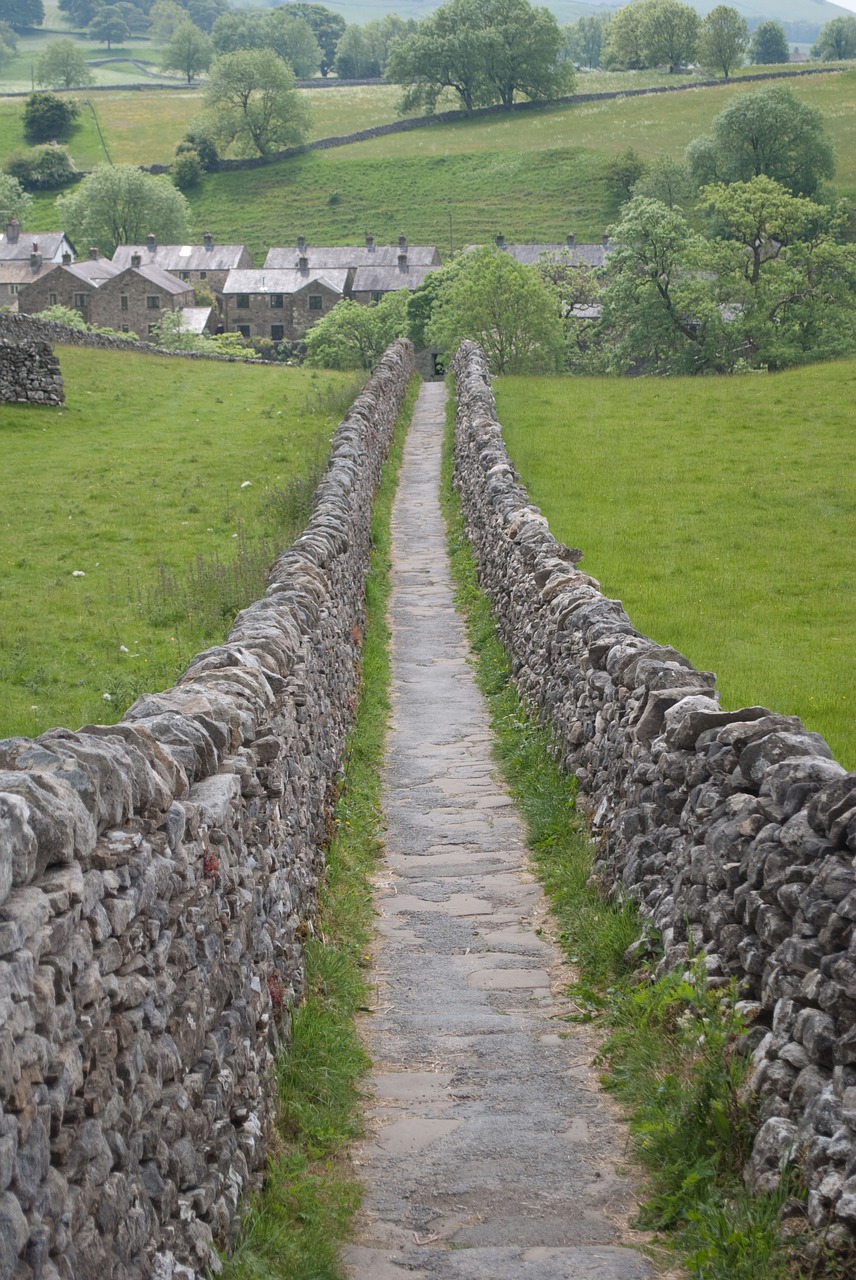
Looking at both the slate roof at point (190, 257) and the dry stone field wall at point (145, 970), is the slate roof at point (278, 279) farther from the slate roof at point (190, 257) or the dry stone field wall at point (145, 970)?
the dry stone field wall at point (145, 970)

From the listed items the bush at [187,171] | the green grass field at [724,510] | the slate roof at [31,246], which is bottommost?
the green grass field at [724,510]

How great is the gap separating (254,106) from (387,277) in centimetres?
4800

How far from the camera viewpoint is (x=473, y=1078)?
6.70 metres

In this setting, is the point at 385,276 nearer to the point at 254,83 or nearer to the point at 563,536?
the point at 254,83

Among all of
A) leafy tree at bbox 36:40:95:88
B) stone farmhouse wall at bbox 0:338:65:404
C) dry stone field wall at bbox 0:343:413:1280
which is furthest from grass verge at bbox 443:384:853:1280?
leafy tree at bbox 36:40:95:88

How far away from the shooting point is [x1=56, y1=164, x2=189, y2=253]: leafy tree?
111 meters

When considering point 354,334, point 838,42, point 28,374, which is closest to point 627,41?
point 838,42

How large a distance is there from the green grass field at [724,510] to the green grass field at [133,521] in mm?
4986

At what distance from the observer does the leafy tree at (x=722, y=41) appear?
146625 mm

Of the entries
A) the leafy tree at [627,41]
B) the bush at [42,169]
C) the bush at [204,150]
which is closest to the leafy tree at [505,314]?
the bush at [204,150]

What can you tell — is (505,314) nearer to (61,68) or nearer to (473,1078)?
(473,1078)

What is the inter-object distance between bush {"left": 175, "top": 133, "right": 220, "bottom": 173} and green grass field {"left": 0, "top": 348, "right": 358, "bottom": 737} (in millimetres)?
95783

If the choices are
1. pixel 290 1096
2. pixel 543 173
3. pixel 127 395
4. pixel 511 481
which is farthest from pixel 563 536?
pixel 543 173

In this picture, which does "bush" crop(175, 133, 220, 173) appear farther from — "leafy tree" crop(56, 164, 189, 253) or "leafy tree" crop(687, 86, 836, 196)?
"leafy tree" crop(687, 86, 836, 196)
